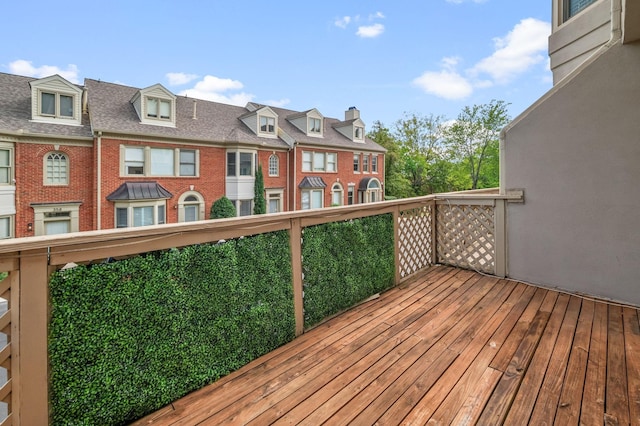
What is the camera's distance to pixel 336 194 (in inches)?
752

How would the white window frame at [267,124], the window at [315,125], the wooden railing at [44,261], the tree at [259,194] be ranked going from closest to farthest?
the wooden railing at [44,261] < the tree at [259,194] < the white window frame at [267,124] < the window at [315,125]

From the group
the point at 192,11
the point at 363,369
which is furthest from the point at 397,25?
the point at 363,369

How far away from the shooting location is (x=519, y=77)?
20.9 meters

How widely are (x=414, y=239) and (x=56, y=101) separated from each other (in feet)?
43.8

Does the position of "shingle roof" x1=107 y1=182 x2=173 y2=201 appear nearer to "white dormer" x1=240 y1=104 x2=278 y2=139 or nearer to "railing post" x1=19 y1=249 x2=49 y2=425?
"white dormer" x1=240 y1=104 x2=278 y2=139

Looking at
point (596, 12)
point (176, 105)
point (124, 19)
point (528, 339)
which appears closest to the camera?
point (528, 339)

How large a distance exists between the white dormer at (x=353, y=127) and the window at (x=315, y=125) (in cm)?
230

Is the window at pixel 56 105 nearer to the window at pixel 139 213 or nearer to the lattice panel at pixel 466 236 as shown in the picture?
the window at pixel 139 213

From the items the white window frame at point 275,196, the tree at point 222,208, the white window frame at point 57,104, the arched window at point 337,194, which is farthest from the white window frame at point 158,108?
the arched window at point 337,194

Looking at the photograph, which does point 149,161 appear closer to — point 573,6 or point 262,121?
point 262,121

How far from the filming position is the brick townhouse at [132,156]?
1030 cm

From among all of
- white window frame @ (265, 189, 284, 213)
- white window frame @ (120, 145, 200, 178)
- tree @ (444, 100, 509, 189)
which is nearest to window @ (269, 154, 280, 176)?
white window frame @ (265, 189, 284, 213)

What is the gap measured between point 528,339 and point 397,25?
48.2ft

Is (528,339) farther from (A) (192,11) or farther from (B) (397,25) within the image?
(A) (192,11)
